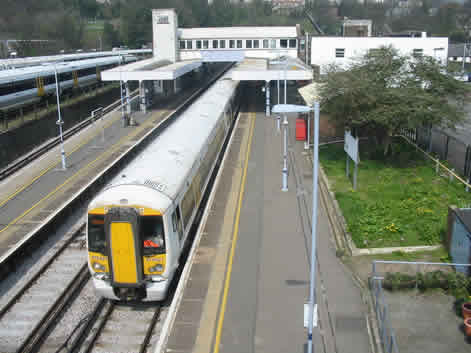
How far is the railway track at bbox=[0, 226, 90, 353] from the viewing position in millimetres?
12688

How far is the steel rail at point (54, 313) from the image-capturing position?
1222 cm

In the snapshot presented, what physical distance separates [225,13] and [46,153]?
119 meters

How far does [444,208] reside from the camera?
1886 cm

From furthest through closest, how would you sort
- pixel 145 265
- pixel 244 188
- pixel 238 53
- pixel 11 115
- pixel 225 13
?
pixel 225 13
pixel 238 53
pixel 11 115
pixel 244 188
pixel 145 265

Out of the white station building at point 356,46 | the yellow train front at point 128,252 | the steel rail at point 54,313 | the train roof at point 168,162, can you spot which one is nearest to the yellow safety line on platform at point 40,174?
the train roof at point 168,162

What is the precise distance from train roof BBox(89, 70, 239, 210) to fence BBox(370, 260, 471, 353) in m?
6.07

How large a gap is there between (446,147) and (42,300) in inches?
813

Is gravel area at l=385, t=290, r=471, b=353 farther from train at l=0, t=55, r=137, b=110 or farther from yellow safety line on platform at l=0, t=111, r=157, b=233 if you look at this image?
train at l=0, t=55, r=137, b=110

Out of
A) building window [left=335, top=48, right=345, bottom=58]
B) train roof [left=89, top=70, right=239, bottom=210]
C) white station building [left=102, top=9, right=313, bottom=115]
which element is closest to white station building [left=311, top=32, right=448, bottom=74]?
building window [left=335, top=48, right=345, bottom=58]

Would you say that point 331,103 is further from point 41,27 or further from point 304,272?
point 41,27

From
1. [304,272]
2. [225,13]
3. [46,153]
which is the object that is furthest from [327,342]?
[225,13]

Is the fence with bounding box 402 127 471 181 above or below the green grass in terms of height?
above

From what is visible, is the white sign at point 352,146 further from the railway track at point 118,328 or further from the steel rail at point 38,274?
the steel rail at point 38,274

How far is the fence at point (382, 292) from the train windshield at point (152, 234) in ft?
18.8
